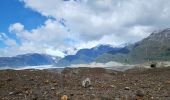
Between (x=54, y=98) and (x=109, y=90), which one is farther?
(x=109, y=90)

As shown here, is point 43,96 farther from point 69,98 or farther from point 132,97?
point 132,97

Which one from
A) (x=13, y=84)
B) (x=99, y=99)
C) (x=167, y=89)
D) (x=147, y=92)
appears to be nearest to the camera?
(x=99, y=99)

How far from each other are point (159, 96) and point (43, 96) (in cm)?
491

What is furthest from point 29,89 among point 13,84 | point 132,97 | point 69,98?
point 132,97

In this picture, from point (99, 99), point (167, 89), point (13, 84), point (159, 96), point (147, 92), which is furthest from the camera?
point (13, 84)

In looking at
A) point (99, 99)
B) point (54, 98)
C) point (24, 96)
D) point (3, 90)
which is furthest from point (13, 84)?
point (99, 99)

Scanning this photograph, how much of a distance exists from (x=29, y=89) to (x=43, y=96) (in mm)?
2538

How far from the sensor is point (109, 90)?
16.0 meters

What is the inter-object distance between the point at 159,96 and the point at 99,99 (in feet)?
8.97

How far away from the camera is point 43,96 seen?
14.5 meters

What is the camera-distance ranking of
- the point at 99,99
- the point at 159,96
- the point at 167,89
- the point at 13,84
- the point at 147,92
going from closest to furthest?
1. the point at 99,99
2. the point at 159,96
3. the point at 147,92
4. the point at 167,89
5. the point at 13,84

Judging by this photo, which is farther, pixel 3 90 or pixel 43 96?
pixel 3 90

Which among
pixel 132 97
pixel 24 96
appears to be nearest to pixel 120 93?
pixel 132 97

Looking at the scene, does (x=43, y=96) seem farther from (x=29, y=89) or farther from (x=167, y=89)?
(x=167, y=89)
